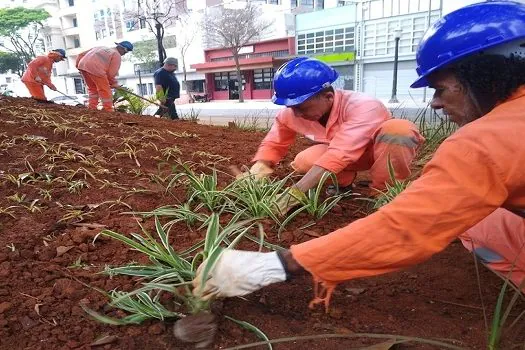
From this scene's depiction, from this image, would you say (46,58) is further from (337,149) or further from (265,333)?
(265,333)

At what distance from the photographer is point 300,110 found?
8.46 feet

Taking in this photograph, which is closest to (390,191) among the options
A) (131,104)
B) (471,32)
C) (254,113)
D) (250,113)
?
(471,32)

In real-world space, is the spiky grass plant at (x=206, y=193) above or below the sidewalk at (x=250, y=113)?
above

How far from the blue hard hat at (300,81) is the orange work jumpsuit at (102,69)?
5.56 meters

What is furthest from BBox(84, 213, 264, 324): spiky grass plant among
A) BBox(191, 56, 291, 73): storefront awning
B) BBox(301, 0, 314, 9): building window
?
BBox(301, 0, 314, 9): building window

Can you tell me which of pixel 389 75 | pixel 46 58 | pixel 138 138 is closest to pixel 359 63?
pixel 389 75

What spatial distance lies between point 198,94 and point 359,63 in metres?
12.8

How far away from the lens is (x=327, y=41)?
83.8 ft

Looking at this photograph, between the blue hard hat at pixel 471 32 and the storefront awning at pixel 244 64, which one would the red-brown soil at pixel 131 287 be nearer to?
the blue hard hat at pixel 471 32

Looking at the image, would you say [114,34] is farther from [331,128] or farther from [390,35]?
[331,128]

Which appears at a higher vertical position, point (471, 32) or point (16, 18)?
point (16, 18)

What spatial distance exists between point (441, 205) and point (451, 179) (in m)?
0.07

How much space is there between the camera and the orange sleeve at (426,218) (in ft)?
3.46

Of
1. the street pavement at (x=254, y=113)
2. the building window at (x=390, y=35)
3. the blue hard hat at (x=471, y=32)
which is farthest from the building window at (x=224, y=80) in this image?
the blue hard hat at (x=471, y=32)
